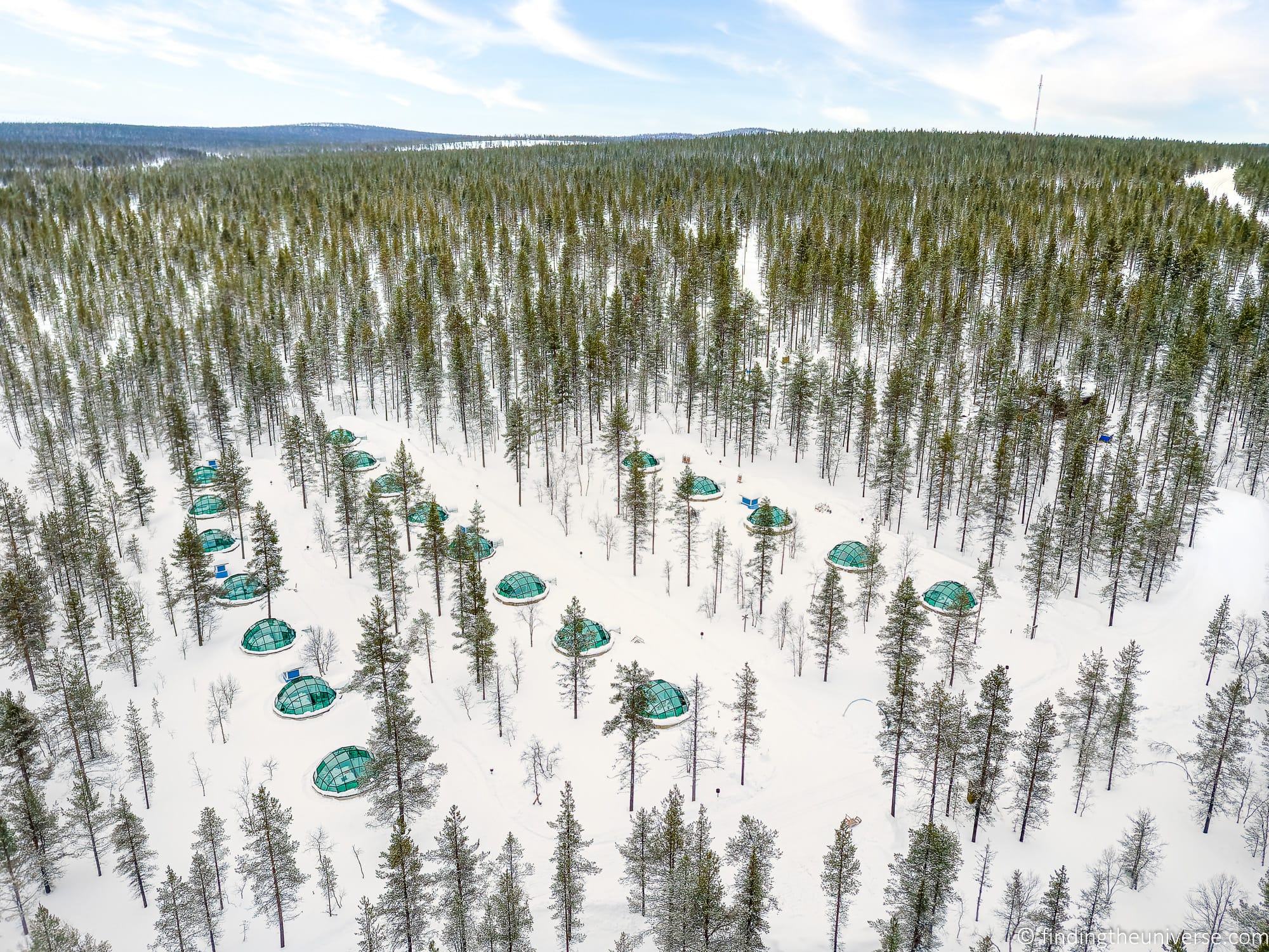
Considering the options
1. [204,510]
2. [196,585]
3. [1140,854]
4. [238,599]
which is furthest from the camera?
[204,510]

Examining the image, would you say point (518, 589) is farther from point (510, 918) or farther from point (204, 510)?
point (204, 510)

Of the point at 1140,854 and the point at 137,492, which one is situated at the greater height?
the point at 137,492

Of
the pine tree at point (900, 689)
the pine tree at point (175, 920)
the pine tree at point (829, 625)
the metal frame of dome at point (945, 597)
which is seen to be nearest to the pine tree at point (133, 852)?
the pine tree at point (175, 920)

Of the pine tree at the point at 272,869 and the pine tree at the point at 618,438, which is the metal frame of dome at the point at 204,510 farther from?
the pine tree at the point at 272,869

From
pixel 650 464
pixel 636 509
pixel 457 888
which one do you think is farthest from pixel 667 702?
pixel 650 464

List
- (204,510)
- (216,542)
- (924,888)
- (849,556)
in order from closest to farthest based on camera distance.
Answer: (924,888) → (849,556) → (216,542) → (204,510)

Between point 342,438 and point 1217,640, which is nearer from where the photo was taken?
point 1217,640
